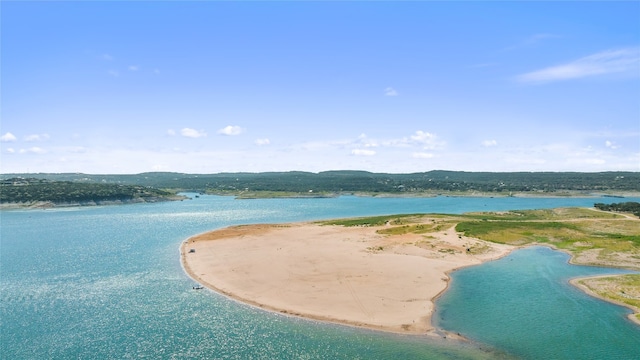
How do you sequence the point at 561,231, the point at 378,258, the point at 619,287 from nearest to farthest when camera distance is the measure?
the point at 619,287
the point at 378,258
the point at 561,231

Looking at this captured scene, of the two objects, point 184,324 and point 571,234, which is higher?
point 571,234

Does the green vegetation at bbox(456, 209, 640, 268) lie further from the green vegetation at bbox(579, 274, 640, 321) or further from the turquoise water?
the green vegetation at bbox(579, 274, 640, 321)

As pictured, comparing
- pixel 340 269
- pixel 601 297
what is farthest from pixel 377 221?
pixel 601 297

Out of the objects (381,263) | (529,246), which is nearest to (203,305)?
(381,263)

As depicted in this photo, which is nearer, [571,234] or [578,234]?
[578,234]

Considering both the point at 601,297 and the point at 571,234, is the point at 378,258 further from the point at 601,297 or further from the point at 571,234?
the point at 571,234

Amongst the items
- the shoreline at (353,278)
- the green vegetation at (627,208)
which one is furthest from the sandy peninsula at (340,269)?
the green vegetation at (627,208)

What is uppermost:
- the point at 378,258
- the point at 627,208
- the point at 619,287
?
the point at 627,208

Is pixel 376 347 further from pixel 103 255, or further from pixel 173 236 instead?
pixel 173 236
